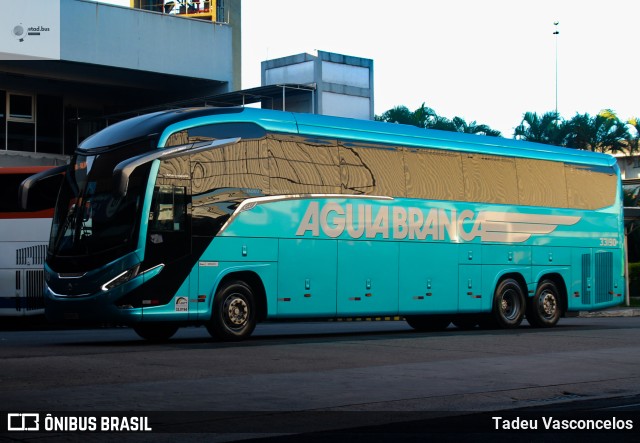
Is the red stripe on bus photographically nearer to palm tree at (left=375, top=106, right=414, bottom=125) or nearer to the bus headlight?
the bus headlight

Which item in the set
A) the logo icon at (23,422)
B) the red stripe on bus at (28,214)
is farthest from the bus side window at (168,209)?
the red stripe on bus at (28,214)

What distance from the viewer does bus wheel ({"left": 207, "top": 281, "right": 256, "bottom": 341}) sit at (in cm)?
1761

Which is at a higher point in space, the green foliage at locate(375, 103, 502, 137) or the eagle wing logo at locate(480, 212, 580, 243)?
the green foliage at locate(375, 103, 502, 137)

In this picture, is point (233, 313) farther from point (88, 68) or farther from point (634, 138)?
point (634, 138)

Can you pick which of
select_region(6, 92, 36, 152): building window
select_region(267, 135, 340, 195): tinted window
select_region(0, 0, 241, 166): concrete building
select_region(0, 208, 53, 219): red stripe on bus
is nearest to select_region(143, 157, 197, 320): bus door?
select_region(267, 135, 340, 195): tinted window

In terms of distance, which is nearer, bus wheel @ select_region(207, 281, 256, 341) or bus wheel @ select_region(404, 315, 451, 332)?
bus wheel @ select_region(207, 281, 256, 341)

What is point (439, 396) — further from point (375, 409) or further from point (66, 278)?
point (66, 278)

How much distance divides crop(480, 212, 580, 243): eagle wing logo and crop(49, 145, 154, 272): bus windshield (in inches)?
334

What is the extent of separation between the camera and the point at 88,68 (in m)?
41.0

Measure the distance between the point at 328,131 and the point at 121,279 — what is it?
514 cm

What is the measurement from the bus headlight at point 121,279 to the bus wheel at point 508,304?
9034mm

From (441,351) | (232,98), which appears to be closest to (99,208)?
(441,351)

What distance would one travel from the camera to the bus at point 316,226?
659 inches

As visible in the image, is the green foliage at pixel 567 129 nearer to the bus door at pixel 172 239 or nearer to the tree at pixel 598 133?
the tree at pixel 598 133
